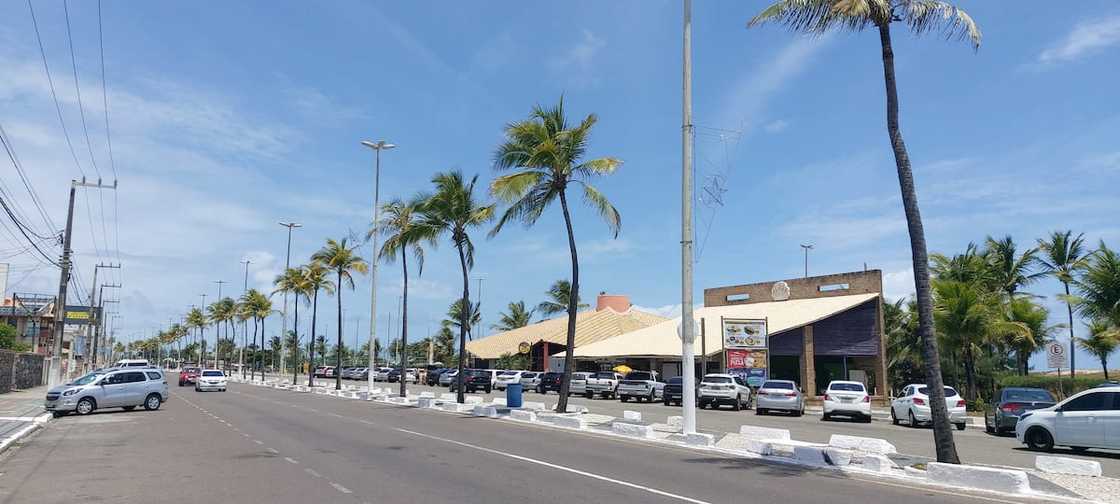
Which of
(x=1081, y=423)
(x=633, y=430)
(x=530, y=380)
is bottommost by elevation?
(x=530, y=380)

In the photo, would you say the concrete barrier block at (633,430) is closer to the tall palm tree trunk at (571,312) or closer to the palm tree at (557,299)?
the tall palm tree trunk at (571,312)

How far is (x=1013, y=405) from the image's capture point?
22.9 meters

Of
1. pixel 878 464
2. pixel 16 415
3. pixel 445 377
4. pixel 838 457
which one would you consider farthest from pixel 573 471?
pixel 445 377

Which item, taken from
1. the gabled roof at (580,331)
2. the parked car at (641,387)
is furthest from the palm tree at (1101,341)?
the gabled roof at (580,331)

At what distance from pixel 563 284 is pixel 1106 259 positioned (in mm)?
56216

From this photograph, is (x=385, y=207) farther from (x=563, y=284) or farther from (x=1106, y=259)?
(x=563, y=284)

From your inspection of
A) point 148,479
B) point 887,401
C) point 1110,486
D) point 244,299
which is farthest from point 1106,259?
point 244,299

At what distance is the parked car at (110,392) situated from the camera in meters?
27.4

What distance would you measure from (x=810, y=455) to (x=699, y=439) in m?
3.37

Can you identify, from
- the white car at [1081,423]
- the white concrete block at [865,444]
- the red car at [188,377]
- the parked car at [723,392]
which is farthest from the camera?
the red car at [188,377]

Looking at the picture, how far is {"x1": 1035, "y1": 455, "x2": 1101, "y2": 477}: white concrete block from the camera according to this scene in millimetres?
12625

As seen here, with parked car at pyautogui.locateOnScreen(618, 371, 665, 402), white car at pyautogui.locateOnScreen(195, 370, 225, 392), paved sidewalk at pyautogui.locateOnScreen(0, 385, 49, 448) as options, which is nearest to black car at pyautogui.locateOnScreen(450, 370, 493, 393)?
parked car at pyautogui.locateOnScreen(618, 371, 665, 402)

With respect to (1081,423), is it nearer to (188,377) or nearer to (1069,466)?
(1069,466)

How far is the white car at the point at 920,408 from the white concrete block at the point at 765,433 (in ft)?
33.6
